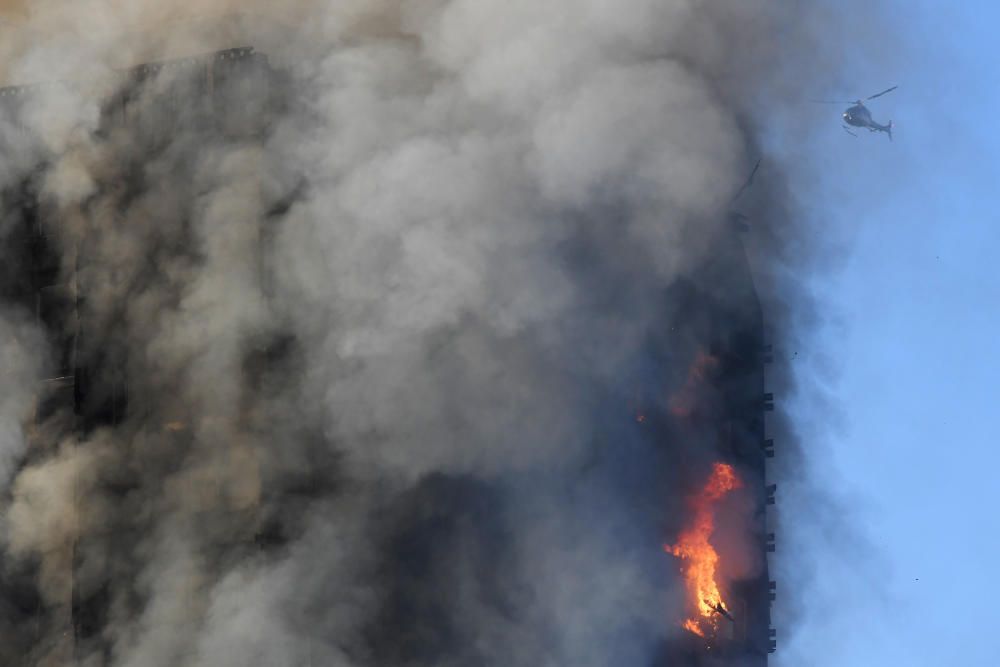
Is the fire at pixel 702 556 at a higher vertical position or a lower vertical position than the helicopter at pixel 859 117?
lower

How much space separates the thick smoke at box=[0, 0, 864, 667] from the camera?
994cm

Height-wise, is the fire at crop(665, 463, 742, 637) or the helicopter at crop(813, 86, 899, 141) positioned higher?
the helicopter at crop(813, 86, 899, 141)

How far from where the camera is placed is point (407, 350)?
984 cm

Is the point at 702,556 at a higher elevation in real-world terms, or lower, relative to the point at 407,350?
lower

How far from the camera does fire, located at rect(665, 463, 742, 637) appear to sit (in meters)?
10.9

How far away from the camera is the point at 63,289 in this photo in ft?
39.0

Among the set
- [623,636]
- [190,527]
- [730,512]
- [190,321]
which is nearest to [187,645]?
[190,527]

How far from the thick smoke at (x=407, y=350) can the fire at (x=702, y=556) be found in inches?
9.9

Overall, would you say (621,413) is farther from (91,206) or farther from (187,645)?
(91,206)

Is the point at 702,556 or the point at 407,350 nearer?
the point at 407,350

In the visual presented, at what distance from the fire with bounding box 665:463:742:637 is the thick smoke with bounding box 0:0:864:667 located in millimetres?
251

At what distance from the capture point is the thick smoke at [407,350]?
9938mm

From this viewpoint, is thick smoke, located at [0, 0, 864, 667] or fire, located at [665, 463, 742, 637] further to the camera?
fire, located at [665, 463, 742, 637]

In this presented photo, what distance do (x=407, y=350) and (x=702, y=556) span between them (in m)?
3.75
